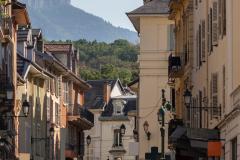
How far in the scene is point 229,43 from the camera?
3134cm

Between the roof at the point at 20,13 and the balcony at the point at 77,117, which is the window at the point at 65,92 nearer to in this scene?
the balcony at the point at 77,117

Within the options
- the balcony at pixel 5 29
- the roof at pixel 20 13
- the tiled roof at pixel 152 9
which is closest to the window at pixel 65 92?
the tiled roof at pixel 152 9

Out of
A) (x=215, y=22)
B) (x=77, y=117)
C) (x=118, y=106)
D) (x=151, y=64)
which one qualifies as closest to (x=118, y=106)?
(x=118, y=106)

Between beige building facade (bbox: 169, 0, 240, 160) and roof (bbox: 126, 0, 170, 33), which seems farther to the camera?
roof (bbox: 126, 0, 170, 33)

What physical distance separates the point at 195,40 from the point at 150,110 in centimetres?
2454

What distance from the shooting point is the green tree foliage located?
Answer: 174 m

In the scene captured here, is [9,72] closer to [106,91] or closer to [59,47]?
[59,47]

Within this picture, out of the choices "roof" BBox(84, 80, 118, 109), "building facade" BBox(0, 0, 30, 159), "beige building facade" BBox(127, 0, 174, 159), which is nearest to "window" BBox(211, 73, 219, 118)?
"building facade" BBox(0, 0, 30, 159)

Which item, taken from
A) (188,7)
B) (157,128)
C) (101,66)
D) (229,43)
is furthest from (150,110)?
(101,66)

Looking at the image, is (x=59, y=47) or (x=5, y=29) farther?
(x=59, y=47)

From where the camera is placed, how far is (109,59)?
186250 millimetres

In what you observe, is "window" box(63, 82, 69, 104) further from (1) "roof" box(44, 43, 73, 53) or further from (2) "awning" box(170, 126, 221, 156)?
(2) "awning" box(170, 126, 221, 156)

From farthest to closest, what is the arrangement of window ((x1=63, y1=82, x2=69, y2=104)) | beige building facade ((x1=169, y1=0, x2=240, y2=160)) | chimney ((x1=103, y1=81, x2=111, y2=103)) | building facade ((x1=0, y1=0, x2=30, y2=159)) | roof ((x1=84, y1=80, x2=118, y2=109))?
chimney ((x1=103, y1=81, x2=111, y2=103)) < roof ((x1=84, y1=80, x2=118, y2=109)) < window ((x1=63, y1=82, x2=69, y2=104)) < building facade ((x1=0, y1=0, x2=30, y2=159)) < beige building facade ((x1=169, y1=0, x2=240, y2=160))

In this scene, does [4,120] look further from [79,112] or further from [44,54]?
[79,112]
